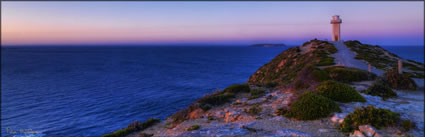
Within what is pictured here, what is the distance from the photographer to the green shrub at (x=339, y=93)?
1160cm

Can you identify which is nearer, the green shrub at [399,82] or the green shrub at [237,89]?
the green shrub at [399,82]

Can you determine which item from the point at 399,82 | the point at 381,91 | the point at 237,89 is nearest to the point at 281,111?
the point at 381,91

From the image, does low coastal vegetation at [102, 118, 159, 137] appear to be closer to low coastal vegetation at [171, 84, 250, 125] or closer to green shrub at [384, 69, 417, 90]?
low coastal vegetation at [171, 84, 250, 125]

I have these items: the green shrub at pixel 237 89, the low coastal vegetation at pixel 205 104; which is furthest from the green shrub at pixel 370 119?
the green shrub at pixel 237 89

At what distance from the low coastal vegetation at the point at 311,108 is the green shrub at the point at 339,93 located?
154 centimetres

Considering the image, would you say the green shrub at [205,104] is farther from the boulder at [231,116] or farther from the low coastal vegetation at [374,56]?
the low coastal vegetation at [374,56]

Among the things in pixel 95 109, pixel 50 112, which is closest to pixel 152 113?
pixel 95 109

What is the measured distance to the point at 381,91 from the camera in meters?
13.1

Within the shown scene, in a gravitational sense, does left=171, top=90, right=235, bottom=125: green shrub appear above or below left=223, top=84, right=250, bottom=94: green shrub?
below

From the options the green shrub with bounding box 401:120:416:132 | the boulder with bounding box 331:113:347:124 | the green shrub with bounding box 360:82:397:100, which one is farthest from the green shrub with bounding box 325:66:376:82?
the green shrub with bounding box 401:120:416:132

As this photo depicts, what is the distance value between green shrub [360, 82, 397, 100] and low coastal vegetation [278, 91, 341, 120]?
445 centimetres

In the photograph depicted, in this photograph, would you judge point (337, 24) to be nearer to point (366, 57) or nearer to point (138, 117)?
point (366, 57)

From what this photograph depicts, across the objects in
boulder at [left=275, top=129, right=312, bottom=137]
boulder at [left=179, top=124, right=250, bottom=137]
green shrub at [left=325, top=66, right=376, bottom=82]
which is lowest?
boulder at [left=179, top=124, right=250, bottom=137]

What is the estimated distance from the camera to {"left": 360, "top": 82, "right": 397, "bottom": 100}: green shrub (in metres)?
12.7
